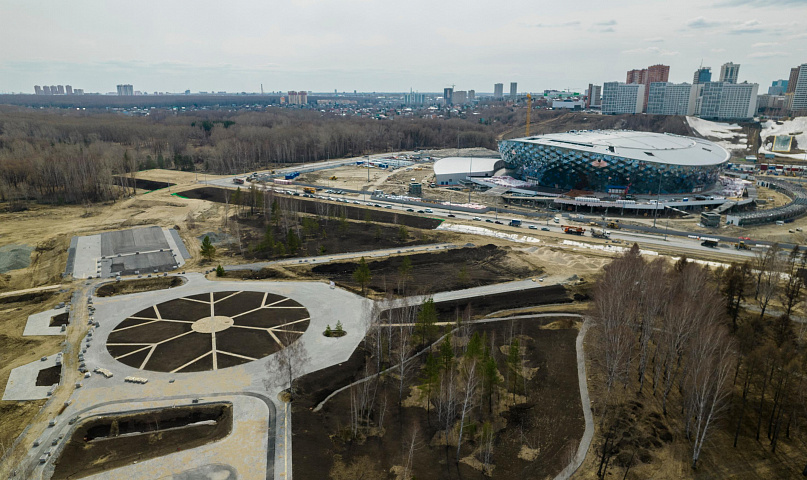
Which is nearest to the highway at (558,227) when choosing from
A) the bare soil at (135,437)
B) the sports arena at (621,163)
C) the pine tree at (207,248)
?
the sports arena at (621,163)

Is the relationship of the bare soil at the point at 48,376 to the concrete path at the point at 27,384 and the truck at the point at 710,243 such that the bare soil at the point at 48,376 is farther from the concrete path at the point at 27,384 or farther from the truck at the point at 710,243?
the truck at the point at 710,243

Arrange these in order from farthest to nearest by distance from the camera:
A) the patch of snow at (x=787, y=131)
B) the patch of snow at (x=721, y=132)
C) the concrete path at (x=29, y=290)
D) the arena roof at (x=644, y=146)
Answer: the patch of snow at (x=721, y=132), the patch of snow at (x=787, y=131), the arena roof at (x=644, y=146), the concrete path at (x=29, y=290)

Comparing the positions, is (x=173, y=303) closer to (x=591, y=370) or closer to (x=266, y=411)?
(x=266, y=411)

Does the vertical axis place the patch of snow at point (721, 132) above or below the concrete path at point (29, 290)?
above

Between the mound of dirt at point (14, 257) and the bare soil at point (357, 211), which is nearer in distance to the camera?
the mound of dirt at point (14, 257)

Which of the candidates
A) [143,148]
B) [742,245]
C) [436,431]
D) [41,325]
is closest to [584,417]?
[436,431]

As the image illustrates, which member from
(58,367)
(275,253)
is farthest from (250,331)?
(275,253)
